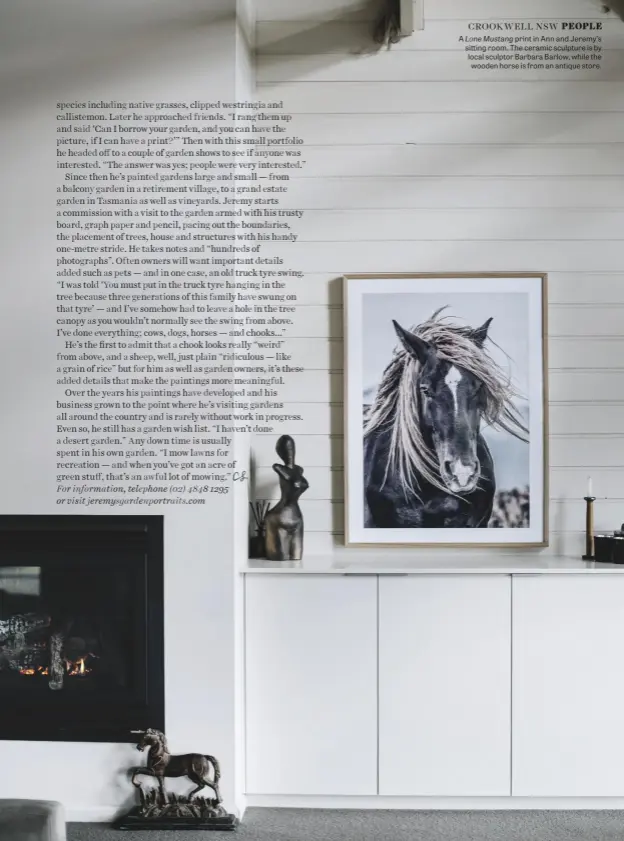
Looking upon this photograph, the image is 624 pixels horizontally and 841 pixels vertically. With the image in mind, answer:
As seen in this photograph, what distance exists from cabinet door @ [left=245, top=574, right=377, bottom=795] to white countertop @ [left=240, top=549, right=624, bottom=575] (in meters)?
0.04

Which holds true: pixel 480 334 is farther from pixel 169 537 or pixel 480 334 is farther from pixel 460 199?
pixel 169 537

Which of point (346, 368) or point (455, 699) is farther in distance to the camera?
point (346, 368)

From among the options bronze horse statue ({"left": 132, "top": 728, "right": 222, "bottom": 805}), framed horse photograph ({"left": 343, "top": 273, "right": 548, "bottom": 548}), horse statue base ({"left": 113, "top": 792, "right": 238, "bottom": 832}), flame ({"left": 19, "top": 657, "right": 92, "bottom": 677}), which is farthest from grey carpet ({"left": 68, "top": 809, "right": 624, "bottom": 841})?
framed horse photograph ({"left": 343, "top": 273, "right": 548, "bottom": 548})

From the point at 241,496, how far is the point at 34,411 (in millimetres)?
760

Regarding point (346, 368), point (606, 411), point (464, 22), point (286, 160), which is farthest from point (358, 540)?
point (464, 22)

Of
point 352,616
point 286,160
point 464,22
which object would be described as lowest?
point 352,616

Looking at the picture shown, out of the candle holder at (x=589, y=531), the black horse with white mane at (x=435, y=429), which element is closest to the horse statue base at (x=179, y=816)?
the black horse with white mane at (x=435, y=429)

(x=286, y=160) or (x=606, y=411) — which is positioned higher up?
(x=286, y=160)

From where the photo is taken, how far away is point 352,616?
2.95 meters

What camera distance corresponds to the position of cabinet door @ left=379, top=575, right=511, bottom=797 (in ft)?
9.63

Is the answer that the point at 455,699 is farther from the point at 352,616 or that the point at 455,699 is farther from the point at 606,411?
the point at 606,411

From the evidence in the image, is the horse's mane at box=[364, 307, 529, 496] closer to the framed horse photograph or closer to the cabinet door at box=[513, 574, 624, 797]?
the framed horse photograph

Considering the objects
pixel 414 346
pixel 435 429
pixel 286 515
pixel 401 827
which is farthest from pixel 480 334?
pixel 401 827

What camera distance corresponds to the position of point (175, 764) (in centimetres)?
282
